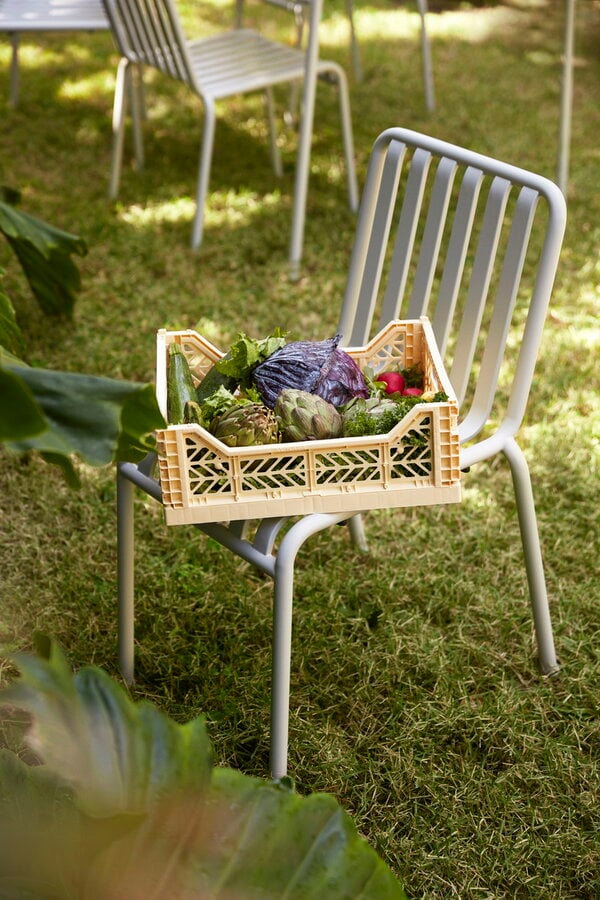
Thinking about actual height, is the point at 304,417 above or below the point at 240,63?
below

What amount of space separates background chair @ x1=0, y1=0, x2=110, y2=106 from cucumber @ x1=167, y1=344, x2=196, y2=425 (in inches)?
111

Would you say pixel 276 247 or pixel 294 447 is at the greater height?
pixel 294 447

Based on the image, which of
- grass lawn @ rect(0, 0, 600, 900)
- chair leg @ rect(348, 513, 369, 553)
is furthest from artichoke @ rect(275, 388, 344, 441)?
chair leg @ rect(348, 513, 369, 553)

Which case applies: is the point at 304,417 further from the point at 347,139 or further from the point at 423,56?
the point at 423,56

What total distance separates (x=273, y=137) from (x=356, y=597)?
2602 millimetres

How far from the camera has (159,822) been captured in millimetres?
831

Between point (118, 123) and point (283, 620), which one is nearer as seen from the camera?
point (283, 620)

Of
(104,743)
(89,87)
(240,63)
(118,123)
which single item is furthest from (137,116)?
(104,743)

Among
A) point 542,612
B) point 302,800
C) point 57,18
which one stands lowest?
point 542,612

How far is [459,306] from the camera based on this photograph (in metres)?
3.41

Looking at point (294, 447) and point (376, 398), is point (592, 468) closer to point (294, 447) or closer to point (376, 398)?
point (376, 398)

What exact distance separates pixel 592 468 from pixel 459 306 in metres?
1.01

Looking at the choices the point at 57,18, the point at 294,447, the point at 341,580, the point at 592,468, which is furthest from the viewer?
the point at 57,18

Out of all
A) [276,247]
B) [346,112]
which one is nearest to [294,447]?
[276,247]
